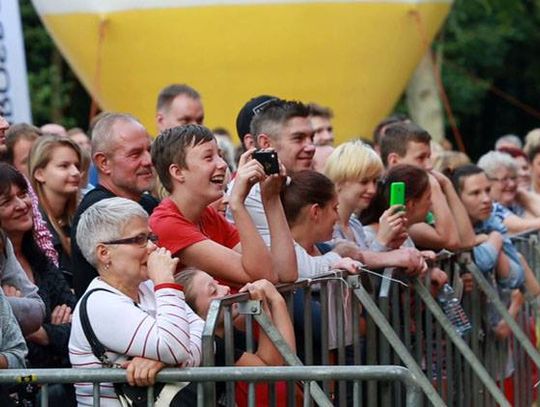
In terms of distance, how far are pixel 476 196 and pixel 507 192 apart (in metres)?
1.72

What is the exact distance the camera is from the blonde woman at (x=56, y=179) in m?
7.76

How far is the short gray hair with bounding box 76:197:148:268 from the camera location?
5672 mm

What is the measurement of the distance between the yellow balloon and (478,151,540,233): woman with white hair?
75.1 inches

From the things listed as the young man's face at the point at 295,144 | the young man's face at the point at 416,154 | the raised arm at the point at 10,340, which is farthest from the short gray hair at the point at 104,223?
the young man's face at the point at 416,154

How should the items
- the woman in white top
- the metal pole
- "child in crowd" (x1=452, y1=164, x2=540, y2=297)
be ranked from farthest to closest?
1. "child in crowd" (x1=452, y1=164, x2=540, y2=297)
2. the woman in white top
3. the metal pole

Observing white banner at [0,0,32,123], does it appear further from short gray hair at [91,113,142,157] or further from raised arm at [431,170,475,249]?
short gray hair at [91,113,142,157]

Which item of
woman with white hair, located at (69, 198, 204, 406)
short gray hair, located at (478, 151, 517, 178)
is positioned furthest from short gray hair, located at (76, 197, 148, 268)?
short gray hair, located at (478, 151, 517, 178)

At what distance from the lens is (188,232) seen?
6.29 m

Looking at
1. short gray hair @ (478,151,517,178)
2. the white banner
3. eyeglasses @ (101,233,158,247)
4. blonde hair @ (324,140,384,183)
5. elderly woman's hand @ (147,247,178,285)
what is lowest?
elderly woman's hand @ (147,247,178,285)

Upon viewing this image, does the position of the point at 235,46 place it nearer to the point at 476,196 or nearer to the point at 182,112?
the point at 476,196

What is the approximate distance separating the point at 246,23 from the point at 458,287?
467 centimetres

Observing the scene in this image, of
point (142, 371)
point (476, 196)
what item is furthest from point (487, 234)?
point (142, 371)

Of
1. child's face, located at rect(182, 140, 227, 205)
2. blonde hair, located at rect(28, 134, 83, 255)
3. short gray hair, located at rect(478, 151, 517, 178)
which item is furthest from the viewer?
short gray hair, located at rect(478, 151, 517, 178)

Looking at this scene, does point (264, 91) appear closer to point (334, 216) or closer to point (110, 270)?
point (334, 216)
